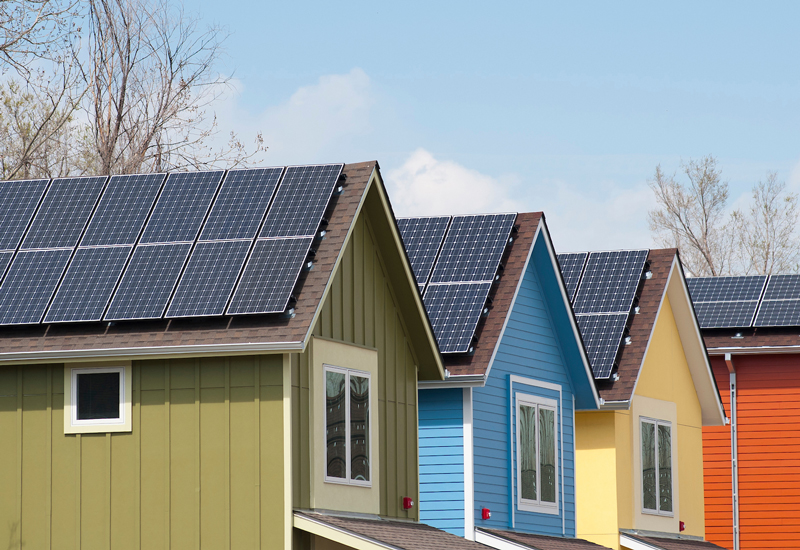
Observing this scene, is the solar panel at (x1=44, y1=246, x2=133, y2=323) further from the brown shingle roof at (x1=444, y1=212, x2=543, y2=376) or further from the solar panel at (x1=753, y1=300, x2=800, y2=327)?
the solar panel at (x1=753, y1=300, x2=800, y2=327)

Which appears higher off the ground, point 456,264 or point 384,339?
point 456,264

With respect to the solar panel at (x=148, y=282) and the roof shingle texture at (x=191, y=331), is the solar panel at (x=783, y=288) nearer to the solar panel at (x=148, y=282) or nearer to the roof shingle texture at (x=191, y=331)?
the roof shingle texture at (x=191, y=331)

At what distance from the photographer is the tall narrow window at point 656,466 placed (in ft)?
79.4

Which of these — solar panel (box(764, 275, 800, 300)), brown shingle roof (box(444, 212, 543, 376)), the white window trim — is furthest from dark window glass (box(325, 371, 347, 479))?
solar panel (box(764, 275, 800, 300))

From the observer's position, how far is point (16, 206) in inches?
687

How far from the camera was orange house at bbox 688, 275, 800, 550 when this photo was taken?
27.4 metres

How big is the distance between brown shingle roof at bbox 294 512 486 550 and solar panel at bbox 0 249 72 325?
410cm

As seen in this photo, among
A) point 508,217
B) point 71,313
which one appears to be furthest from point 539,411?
point 71,313

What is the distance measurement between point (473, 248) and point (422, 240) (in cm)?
95

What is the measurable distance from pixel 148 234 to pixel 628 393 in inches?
389

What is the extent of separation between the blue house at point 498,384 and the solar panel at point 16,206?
6274 millimetres

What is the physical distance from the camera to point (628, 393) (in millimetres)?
22688

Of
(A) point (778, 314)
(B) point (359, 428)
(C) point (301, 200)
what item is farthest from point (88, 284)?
(A) point (778, 314)

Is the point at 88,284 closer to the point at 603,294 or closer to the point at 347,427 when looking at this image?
the point at 347,427
